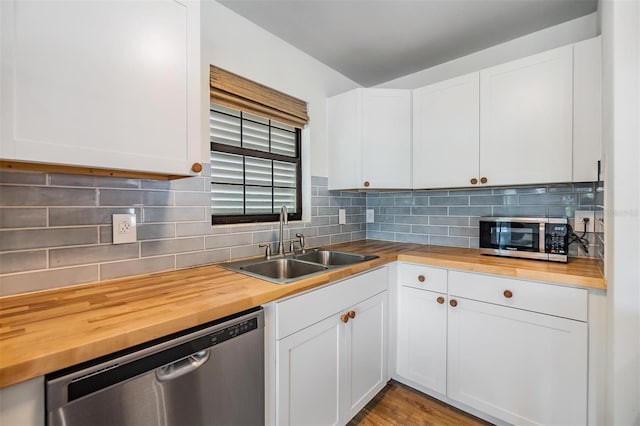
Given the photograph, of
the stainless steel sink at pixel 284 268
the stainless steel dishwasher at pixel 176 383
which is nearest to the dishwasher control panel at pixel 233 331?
the stainless steel dishwasher at pixel 176 383

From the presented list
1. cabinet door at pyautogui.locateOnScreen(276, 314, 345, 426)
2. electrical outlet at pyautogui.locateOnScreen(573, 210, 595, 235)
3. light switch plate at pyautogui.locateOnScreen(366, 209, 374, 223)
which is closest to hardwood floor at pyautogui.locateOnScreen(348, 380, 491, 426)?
cabinet door at pyautogui.locateOnScreen(276, 314, 345, 426)

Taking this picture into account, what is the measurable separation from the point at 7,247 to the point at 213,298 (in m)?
0.76

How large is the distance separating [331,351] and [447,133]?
160 centimetres

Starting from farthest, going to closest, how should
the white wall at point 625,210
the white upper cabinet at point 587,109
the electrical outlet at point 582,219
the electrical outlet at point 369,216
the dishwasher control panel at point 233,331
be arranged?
the electrical outlet at point 369,216 < the electrical outlet at point 582,219 < the white upper cabinet at point 587,109 < the white wall at point 625,210 < the dishwasher control panel at point 233,331

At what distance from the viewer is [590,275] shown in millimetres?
1351

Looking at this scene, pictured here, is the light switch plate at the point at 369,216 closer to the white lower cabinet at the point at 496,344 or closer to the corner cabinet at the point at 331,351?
the white lower cabinet at the point at 496,344

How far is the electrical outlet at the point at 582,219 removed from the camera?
68.3 inches

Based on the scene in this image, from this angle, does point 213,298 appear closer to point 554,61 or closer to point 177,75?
point 177,75

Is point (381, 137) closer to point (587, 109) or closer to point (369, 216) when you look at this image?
point (369, 216)

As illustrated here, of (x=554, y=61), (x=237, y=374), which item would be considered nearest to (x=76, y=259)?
(x=237, y=374)

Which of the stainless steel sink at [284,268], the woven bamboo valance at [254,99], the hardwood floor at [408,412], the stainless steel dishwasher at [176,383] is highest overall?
the woven bamboo valance at [254,99]

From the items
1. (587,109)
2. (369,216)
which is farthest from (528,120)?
(369,216)

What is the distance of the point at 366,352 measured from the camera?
168 centimetres

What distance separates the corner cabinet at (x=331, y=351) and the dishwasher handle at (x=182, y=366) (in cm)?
32
